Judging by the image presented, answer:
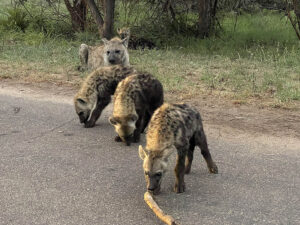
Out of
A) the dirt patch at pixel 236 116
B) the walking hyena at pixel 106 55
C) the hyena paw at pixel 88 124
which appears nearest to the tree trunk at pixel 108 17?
the walking hyena at pixel 106 55

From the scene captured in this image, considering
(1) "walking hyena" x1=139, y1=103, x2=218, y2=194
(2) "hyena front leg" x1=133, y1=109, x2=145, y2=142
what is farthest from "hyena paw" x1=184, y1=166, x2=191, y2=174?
(2) "hyena front leg" x1=133, y1=109, x2=145, y2=142

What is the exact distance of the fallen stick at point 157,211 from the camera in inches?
128

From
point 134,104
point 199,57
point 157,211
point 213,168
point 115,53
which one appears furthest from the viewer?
point 199,57

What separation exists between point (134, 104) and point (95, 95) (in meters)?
0.83

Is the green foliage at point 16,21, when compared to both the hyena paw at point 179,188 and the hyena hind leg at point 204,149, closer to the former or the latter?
the hyena hind leg at point 204,149

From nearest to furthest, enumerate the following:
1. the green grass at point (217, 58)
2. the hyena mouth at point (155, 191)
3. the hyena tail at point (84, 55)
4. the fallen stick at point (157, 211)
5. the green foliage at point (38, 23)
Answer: the fallen stick at point (157, 211)
the hyena mouth at point (155, 191)
the green grass at point (217, 58)
the hyena tail at point (84, 55)
the green foliage at point (38, 23)

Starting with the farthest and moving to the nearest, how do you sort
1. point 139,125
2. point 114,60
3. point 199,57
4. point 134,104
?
point 199,57 → point 114,60 → point 139,125 → point 134,104

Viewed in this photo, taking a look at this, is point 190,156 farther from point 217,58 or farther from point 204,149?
point 217,58

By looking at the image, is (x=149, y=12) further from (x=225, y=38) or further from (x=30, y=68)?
(x=30, y=68)

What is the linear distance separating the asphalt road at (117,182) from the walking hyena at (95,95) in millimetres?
189

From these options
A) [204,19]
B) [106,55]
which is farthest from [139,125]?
[204,19]

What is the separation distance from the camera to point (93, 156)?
464 centimetres

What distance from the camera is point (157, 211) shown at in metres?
3.40

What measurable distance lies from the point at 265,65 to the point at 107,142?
414 cm
